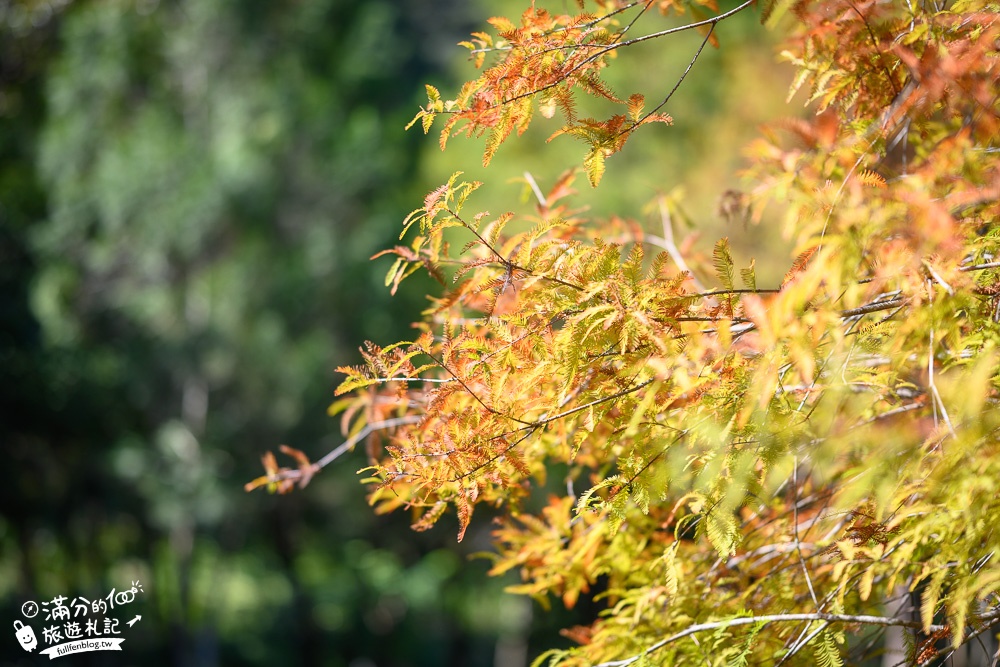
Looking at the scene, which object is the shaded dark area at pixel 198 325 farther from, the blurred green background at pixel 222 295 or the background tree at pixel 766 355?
the background tree at pixel 766 355

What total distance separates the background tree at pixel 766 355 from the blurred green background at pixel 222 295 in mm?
5858

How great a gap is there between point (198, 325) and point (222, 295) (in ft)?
1.27

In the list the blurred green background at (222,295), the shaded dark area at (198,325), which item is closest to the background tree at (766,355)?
the blurred green background at (222,295)

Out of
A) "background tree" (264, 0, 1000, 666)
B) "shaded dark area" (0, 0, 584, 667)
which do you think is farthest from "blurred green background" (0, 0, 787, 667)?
"background tree" (264, 0, 1000, 666)

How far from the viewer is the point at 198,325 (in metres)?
8.25

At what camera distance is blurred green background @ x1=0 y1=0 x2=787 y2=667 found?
788 centimetres

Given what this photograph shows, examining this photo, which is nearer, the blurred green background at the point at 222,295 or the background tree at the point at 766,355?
the background tree at the point at 766,355

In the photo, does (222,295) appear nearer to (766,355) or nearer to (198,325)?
(198,325)

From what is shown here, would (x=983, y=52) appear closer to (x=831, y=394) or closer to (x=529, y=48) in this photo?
(x=831, y=394)

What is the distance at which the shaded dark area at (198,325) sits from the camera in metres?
7.87

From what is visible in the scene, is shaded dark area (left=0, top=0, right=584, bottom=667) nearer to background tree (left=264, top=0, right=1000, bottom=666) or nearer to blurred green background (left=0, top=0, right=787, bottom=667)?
blurred green background (left=0, top=0, right=787, bottom=667)

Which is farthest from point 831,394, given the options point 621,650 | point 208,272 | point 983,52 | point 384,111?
point 384,111

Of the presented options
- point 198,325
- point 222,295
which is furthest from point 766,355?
point 198,325

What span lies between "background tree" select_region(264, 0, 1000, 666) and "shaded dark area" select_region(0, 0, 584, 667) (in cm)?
677
